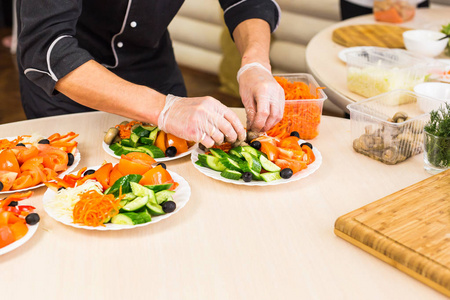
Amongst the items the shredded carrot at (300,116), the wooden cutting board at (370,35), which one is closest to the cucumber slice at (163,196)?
the shredded carrot at (300,116)

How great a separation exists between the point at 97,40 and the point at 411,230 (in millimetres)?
1347

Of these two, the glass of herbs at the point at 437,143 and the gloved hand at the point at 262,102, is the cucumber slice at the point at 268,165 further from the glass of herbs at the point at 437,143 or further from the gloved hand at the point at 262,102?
the glass of herbs at the point at 437,143

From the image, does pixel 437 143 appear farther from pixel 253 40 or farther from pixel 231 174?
pixel 253 40

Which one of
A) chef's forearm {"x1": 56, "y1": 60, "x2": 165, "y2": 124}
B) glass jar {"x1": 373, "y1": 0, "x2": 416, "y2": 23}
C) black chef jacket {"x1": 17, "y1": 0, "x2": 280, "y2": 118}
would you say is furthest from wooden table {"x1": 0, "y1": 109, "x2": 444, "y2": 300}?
glass jar {"x1": 373, "y1": 0, "x2": 416, "y2": 23}

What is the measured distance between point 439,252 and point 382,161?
0.51 meters

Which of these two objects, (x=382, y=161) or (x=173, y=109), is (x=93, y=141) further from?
(x=382, y=161)

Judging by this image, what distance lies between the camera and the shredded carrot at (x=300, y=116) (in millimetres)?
1675

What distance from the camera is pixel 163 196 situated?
127cm

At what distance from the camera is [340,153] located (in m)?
1.61

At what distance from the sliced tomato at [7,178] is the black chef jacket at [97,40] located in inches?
11.6

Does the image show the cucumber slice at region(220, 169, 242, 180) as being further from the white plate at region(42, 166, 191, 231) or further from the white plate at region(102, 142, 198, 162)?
the white plate at region(102, 142, 198, 162)

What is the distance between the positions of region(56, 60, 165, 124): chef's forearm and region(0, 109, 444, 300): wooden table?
0.79 ft

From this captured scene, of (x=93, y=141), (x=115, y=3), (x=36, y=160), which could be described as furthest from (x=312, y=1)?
(x=36, y=160)

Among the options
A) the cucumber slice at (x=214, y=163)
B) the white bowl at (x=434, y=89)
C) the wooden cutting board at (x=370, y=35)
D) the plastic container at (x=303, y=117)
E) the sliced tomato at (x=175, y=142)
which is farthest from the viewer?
the wooden cutting board at (x=370, y=35)
